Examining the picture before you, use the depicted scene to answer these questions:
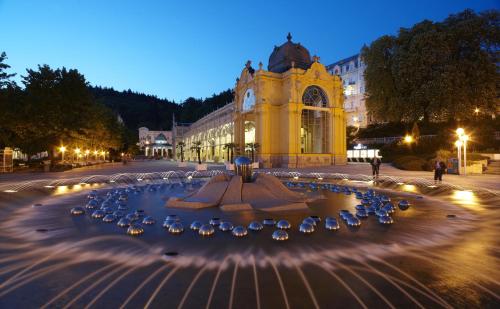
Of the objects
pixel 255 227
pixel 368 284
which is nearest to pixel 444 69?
pixel 255 227

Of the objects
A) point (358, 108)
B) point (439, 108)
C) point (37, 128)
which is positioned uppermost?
point (358, 108)

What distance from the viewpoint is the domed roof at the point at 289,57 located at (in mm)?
53562

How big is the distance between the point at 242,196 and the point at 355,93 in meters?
90.9

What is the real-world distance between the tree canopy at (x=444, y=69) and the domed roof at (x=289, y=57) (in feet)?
43.0

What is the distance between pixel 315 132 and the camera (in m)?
53.2

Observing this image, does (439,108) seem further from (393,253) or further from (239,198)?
(393,253)

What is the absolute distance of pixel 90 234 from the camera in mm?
8305

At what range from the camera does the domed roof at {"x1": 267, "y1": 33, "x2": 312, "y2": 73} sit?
176 ft

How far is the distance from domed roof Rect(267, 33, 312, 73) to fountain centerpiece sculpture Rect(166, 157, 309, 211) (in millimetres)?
42916

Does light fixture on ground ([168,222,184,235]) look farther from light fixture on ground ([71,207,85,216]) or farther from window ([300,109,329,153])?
window ([300,109,329,153])

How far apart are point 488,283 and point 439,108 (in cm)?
4217

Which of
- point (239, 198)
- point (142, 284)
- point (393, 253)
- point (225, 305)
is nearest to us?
point (225, 305)

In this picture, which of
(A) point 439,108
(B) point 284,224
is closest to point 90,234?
(B) point 284,224

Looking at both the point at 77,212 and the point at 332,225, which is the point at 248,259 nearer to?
the point at 332,225
